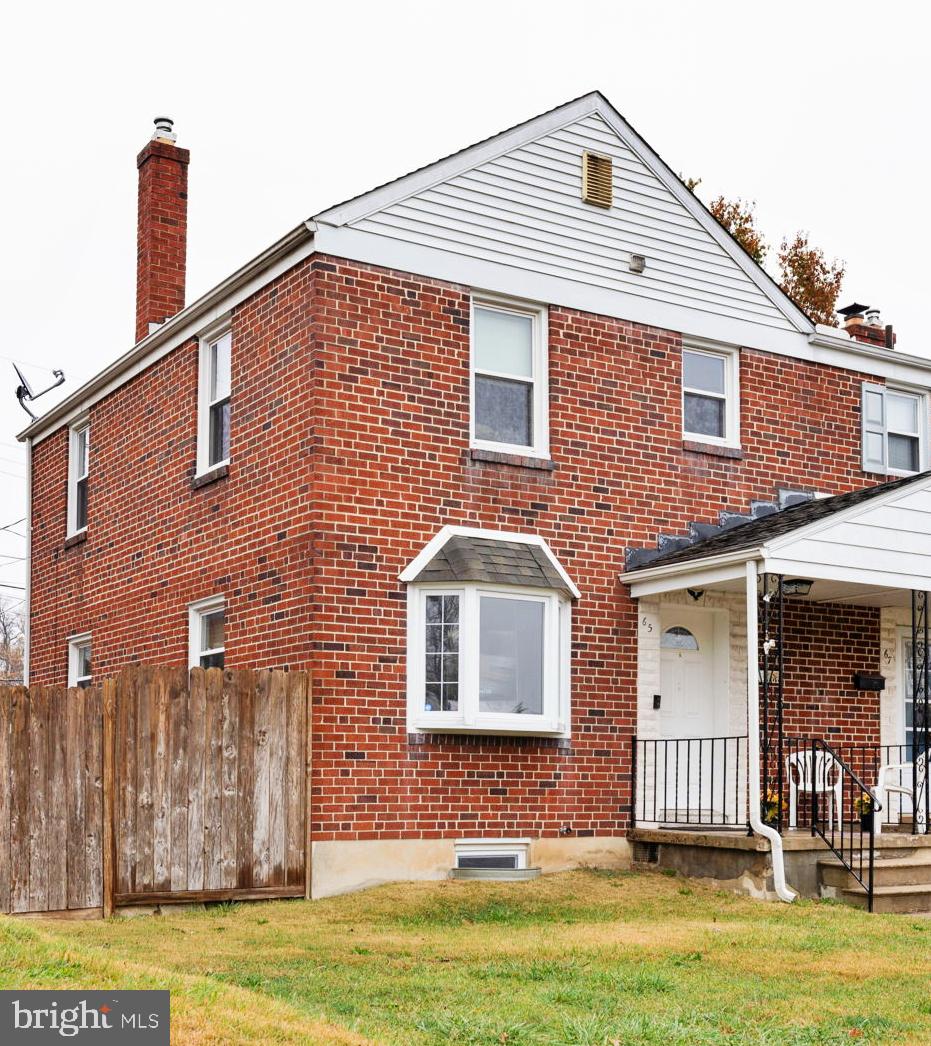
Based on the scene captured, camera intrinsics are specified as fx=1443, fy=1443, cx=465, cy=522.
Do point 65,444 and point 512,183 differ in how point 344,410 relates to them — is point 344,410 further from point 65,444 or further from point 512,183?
point 65,444

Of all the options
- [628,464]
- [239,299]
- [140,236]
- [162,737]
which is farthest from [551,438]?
[140,236]

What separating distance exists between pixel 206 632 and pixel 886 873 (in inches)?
283

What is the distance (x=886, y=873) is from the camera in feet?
42.2

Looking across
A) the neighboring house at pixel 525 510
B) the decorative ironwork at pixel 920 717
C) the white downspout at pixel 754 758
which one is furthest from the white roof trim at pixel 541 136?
the white downspout at pixel 754 758

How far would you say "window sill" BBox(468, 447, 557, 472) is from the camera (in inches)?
554

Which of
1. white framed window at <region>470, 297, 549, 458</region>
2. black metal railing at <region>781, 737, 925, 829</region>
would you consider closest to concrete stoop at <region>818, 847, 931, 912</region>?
black metal railing at <region>781, 737, 925, 829</region>

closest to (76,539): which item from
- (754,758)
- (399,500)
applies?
(399,500)

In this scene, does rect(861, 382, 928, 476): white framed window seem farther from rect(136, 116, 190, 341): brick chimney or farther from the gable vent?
rect(136, 116, 190, 341): brick chimney

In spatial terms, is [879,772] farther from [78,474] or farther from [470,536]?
Answer: [78,474]

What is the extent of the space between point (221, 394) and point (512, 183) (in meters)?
3.76

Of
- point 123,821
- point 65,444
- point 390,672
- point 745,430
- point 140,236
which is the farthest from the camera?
point 65,444

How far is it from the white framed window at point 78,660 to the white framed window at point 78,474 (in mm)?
1438

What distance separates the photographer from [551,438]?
14.5 metres

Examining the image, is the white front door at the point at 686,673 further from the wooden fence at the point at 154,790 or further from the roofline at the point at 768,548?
the wooden fence at the point at 154,790
